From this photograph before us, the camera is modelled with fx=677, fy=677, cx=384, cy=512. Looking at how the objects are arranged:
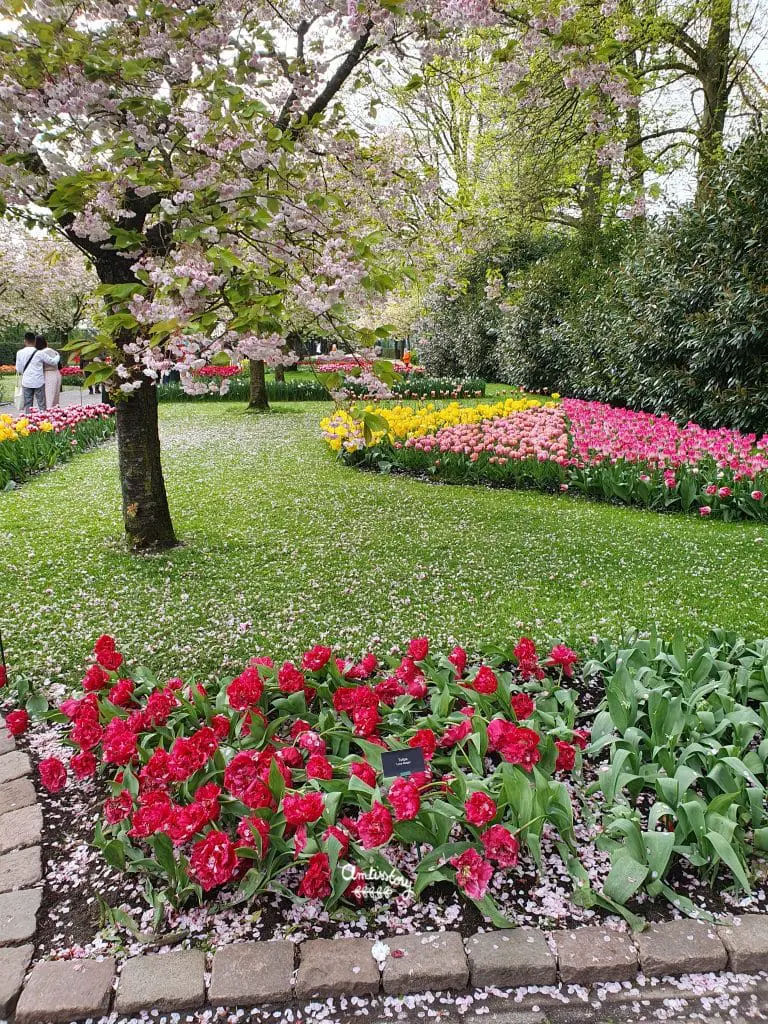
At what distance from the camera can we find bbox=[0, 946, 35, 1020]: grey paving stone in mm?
1652

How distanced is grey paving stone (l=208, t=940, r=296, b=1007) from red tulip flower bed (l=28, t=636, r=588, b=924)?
16 cm

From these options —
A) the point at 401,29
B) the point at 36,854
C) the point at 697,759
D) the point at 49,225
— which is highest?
the point at 401,29

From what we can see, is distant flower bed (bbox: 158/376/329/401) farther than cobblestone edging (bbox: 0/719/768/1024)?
Yes

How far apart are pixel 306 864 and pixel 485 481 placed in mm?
5799

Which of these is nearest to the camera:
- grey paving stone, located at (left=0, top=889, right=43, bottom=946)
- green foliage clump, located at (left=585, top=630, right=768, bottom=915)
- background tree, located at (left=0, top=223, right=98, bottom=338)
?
grey paving stone, located at (left=0, top=889, right=43, bottom=946)

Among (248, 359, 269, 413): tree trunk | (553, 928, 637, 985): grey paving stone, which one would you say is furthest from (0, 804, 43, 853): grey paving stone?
(248, 359, 269, 413): tree trunk

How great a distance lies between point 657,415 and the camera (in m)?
9.91

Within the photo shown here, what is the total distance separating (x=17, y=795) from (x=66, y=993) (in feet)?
3.20

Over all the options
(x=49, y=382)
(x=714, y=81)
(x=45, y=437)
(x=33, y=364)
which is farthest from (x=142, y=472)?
(x=714, y=81)

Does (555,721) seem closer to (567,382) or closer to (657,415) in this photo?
(657,415)

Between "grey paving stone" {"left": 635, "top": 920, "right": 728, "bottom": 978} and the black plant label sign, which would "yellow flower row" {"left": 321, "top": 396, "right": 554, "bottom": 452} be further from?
"grey paving stone" {"left": 635, "top": 920, "right": 728, "bottom": 978}

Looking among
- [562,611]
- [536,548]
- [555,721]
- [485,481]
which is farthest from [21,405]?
[555,721]

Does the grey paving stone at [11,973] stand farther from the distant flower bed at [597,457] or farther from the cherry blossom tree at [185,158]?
the distant flower bed at [597,457]

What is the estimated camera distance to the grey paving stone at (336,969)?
167cm
